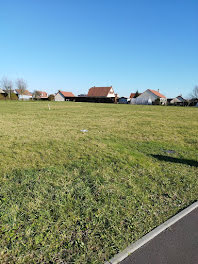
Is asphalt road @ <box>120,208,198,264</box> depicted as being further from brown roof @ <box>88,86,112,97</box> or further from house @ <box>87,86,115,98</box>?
brown roof @ <box>88,86,112,97</box>

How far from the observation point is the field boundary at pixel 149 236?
2141 millimetres

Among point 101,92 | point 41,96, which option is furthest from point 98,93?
point 41,96

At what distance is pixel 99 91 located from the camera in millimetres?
66500

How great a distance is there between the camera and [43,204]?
3.14 metres

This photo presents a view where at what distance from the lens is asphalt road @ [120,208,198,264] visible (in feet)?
7.01

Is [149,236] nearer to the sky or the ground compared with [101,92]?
nearer to the ground

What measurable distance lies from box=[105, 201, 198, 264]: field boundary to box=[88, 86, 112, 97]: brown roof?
64.1m

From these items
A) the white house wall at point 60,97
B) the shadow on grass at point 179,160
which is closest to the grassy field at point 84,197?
the shadow on grass at point 179,160

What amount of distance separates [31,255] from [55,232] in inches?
16.5

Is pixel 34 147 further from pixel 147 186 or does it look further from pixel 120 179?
pixel 147 186

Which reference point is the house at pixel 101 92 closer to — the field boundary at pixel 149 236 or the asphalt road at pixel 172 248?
the field boundary at pixel 149 236

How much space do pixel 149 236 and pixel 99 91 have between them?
218 feet

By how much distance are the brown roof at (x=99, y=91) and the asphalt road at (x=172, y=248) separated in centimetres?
6450

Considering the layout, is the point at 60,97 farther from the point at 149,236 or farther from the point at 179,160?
the point at 149,236
